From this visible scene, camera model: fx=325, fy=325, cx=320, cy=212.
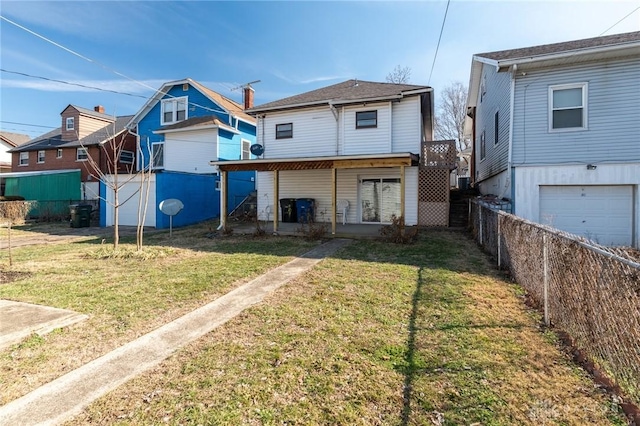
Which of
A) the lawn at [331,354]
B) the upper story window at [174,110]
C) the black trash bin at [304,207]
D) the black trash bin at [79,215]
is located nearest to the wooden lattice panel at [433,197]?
the black trash bin at [304,207]

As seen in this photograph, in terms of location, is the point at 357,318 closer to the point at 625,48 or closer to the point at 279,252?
the point at 279,252

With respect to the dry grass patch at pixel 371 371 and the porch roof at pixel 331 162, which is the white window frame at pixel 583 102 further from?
the dry grass patch at pixel 371 371

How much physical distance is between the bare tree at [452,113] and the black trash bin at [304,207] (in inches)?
986

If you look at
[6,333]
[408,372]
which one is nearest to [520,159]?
[408,372]


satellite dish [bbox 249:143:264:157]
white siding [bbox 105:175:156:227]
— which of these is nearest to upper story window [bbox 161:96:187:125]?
white siding [bbox 105:175:156:227]

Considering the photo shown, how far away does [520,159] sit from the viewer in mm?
9930

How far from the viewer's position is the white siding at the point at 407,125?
12.7 meters

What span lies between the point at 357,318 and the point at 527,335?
6.11 feet

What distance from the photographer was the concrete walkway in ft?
7.59

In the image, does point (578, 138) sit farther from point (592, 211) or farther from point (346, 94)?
point (346, 94)

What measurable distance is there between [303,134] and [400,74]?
18.4 metres

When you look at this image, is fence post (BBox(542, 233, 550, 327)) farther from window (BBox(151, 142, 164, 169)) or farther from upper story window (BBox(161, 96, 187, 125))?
window (BBox(151, 142, 164, 169))

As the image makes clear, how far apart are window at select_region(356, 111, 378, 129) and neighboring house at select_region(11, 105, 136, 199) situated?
51.5 ft

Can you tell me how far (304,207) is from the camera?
1428 cm
